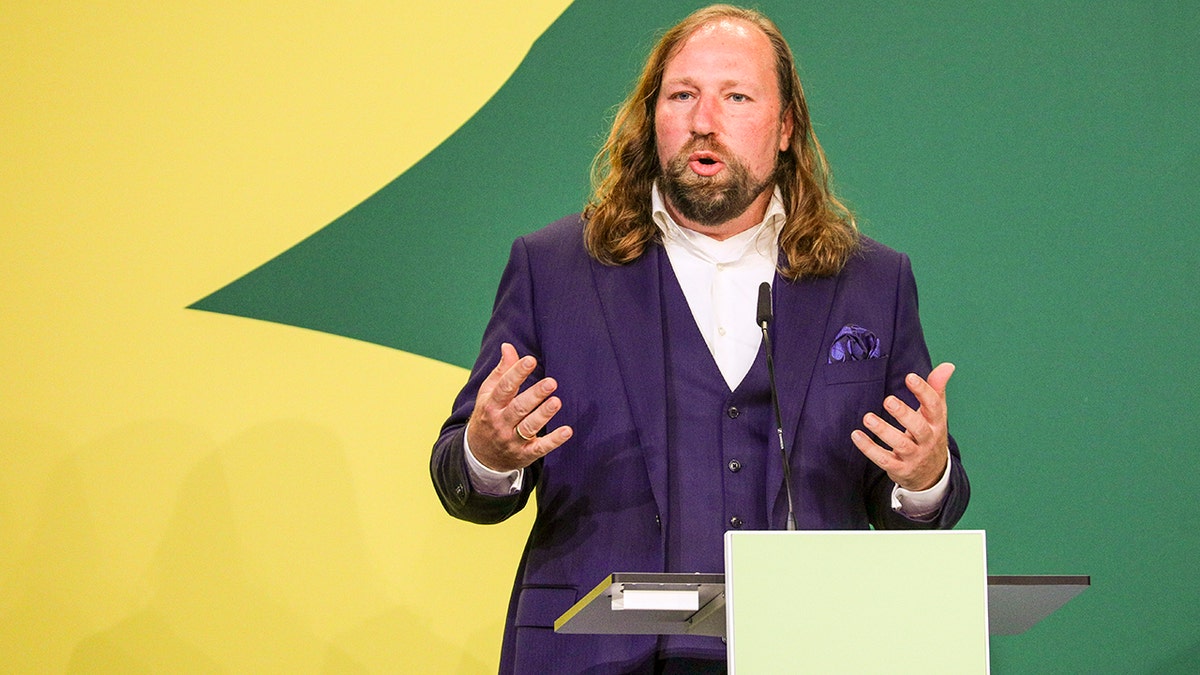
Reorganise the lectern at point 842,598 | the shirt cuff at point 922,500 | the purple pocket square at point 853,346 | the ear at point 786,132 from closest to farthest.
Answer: the lectern at point 842,598 < the shirt cuff at point 922,500 < the purple pocket square at point 853,346 < the ear at point 786,132

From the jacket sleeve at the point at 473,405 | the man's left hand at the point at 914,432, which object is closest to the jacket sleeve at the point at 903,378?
the man's left hand at the point at 914,432

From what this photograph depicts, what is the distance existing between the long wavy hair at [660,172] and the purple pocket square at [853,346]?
15 cm

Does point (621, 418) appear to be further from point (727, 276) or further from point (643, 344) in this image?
point (727, 276)

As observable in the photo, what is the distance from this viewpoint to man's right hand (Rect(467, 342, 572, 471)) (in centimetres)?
188

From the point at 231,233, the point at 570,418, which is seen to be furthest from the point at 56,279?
the point at 570,418

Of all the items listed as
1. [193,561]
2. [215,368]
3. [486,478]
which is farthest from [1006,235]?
[193,561]

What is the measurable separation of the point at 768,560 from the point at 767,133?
54.5 inches

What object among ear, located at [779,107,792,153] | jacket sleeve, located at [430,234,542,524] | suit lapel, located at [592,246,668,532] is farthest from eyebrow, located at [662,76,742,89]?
jacket sleeve, located at [430,234,542,524]

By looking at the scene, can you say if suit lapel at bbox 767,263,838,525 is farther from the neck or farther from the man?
the neck

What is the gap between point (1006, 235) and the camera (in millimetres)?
3346

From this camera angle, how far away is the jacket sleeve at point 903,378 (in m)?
2.19

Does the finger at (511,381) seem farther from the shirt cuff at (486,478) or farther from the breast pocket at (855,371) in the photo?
the breast pocket at (855,371)

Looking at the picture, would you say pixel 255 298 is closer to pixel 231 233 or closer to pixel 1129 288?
pixel 231 233

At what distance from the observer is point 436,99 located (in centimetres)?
336
